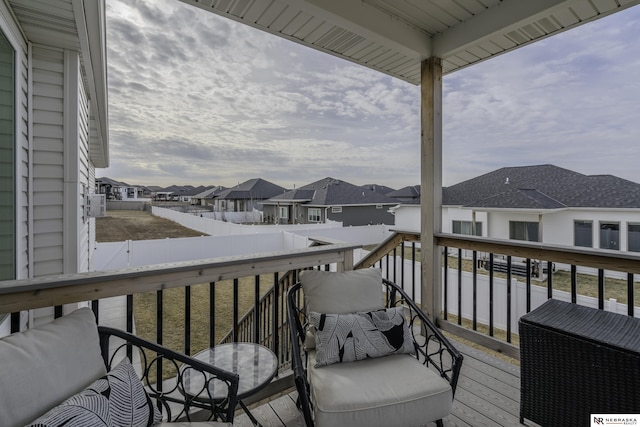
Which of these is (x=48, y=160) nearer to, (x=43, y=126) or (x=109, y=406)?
(x=43, y=126)

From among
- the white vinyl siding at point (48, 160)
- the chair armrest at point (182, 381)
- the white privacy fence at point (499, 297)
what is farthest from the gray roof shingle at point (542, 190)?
the white vinyl siding at point (48, 160)

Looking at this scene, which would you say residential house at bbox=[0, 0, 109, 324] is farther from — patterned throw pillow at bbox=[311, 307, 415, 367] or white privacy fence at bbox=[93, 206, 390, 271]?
white privacy fence at bbox=[93, 206, 390, 271]

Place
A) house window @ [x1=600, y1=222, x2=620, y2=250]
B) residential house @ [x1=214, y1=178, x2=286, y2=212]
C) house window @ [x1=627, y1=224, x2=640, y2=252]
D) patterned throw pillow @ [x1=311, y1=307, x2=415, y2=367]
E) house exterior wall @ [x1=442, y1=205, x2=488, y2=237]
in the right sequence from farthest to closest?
residential house @ [x1=214, y1=178, x2=286, y2=212]
house exterior wall @ [x1=442, y1=205, x2=488, y2=237]
house window @ [x1=600, y1=222, x2=620, y2=250]
house window @ [x1=627, y1=224, x2=640, y2=252]
patterned throw pillow @ [x1=311, y1=307, x2=415, y2=367]

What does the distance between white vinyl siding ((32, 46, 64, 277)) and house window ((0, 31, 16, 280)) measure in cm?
43

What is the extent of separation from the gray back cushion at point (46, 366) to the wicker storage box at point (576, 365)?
2248mm

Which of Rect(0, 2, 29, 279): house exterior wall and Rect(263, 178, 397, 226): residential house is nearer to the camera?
Rect(0, 2, 29, 279): house exterior wall

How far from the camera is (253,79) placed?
7902 millimetres

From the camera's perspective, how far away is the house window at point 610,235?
2542mm

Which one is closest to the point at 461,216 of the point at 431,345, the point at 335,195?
the point at 431,345

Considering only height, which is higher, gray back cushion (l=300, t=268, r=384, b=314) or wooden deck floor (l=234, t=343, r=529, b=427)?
gray back cushion (l=300, t=268, r=384, b=314)

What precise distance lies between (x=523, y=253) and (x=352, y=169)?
51.2 feet

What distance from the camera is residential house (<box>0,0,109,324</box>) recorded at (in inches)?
82.7

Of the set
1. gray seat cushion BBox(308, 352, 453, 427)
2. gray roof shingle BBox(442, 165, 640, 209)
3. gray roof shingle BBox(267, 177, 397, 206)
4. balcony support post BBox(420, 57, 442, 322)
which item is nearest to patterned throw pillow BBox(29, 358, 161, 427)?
gray seat cushion BBox(308, 352, 453, 427)

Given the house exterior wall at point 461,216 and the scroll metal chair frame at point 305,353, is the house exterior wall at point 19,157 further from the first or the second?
the house exterior wall at point 461,216
